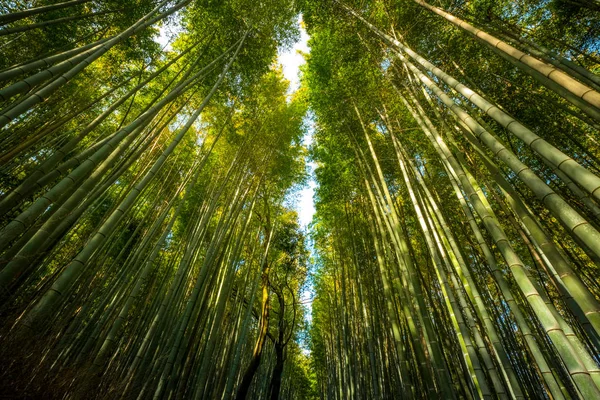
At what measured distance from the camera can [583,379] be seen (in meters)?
0.98

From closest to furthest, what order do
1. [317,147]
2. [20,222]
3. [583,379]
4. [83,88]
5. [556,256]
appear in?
[583,379] < [556,256] < [20,222] < [83,88] < [317,147]

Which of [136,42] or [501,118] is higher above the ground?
[136,42]

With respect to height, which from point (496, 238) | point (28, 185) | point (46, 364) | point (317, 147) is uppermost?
point (317, 147)

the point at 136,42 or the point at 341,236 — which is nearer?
the point at 136,42

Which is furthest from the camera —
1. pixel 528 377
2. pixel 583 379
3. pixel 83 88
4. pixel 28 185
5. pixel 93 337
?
pixel 83 88

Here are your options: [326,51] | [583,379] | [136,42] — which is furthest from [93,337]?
[326,51]

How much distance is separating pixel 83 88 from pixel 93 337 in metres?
4.66

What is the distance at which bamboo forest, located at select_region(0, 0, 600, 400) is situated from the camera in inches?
61.2

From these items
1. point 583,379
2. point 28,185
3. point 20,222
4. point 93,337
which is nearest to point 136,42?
point 28,185

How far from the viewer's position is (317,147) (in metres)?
6.79

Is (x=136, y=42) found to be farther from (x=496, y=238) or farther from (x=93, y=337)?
(x=496, y=238)

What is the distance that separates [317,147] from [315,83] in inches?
63.3

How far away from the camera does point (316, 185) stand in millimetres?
7426

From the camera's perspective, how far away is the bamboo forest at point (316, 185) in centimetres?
155
